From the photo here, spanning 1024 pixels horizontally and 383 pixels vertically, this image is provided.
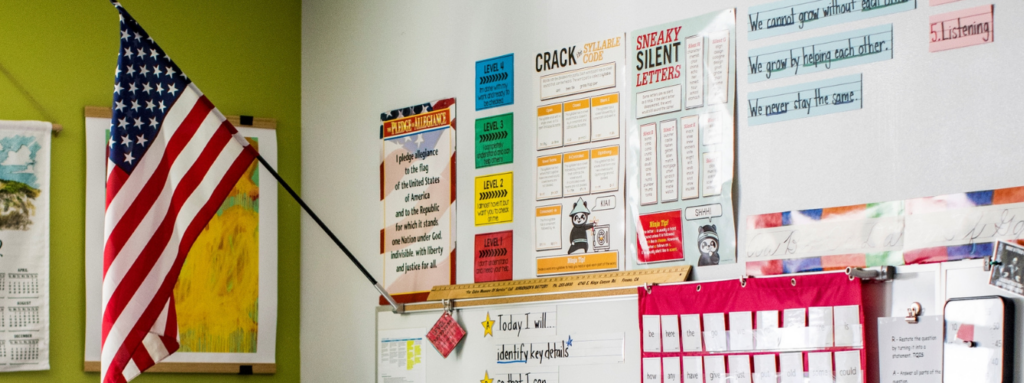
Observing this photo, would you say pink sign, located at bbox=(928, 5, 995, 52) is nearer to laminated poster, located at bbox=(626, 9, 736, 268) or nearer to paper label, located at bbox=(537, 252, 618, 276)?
laminated poster, located at bbox=(626, 9, 736, 268)

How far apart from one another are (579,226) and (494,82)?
1.75ft

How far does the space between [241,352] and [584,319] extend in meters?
1.22

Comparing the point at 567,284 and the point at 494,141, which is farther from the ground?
the point at 494,141

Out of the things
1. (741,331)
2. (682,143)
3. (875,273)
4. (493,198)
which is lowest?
(741,331)

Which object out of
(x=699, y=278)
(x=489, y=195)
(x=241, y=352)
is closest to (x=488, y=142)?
(x=489, y=195)

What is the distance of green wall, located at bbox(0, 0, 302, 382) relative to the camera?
2939 mm

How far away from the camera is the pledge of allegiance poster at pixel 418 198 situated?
9.59 ft

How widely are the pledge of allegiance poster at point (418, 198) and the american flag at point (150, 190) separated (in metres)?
0.53

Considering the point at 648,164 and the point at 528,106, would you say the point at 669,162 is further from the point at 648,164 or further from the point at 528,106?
the point at 528,106

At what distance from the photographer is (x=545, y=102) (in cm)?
271

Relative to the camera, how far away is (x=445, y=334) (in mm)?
2838

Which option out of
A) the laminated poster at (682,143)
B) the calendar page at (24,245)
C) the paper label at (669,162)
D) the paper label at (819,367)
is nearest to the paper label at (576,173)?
the laminated poster at (682,143)

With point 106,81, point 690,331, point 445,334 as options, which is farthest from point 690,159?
point 106,81

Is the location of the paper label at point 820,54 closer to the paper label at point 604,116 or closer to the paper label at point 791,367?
the paper label at point 604,116
